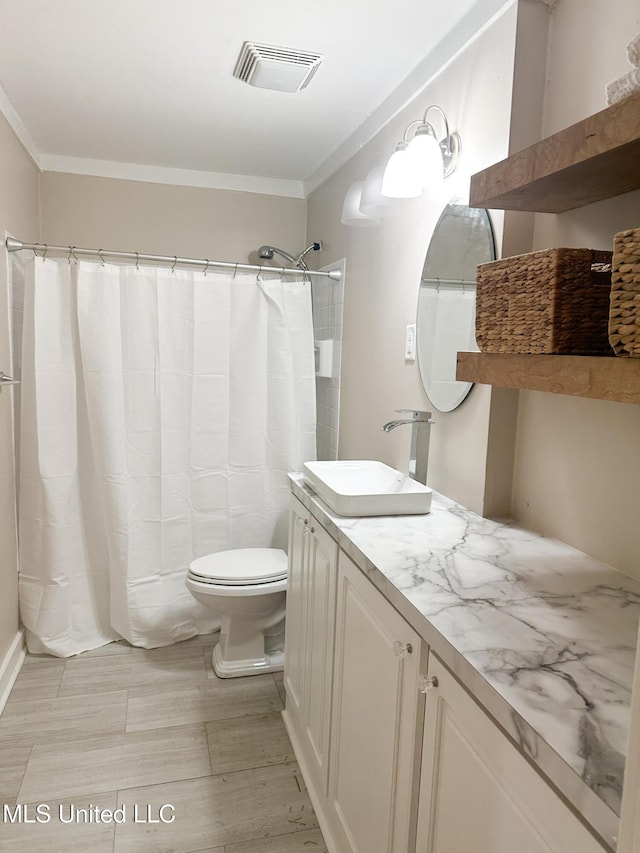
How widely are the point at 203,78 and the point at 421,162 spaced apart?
92 cm

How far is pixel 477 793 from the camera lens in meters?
0.90

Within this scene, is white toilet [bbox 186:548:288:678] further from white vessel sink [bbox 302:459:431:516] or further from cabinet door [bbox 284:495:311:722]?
white vessel sink [bbox 302:459:431:516]

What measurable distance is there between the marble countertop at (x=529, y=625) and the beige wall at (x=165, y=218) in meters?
2.19

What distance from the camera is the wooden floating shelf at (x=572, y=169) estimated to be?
0.97 m

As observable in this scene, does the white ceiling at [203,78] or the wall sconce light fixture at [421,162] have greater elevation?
the white ceiling at [203,78]

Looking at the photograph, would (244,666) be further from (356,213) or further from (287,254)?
(287,254)

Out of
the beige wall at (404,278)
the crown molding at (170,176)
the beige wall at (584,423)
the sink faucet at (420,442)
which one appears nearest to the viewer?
the beige wall at (584,423)

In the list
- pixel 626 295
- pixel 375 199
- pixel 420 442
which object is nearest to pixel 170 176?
pixel 375 199

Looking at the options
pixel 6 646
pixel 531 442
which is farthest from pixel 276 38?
pixel 6 646

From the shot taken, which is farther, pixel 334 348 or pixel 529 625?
pixel 334 348

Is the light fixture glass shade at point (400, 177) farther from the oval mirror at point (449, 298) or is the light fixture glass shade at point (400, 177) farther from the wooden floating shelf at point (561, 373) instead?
the wooden floating shelf at point (561, 373)

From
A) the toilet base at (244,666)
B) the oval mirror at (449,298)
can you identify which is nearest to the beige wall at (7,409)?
the toilet base at (244,666)

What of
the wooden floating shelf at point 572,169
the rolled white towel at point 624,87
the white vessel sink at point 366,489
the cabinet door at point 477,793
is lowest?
the cabinet door at point 477,793

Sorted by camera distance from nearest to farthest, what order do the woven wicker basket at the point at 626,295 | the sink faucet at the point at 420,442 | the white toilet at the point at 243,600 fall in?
the woven wicker basket at the point at 626,295 → the sink faucet at the point at 420,442 → the white toilet at the point at 243,600
